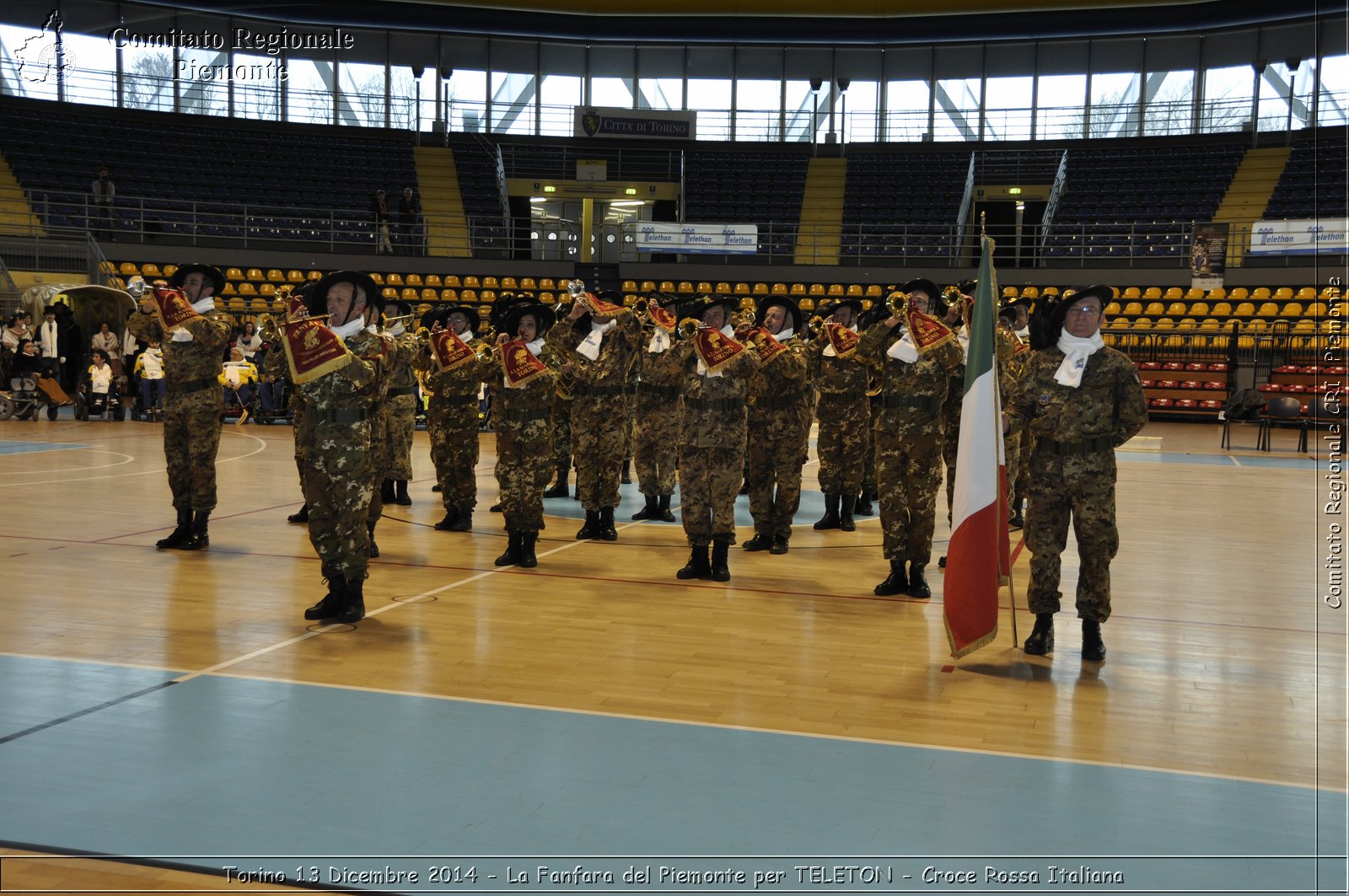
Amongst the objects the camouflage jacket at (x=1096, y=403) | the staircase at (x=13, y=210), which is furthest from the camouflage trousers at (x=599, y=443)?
the staircase at (x=13, y=210)

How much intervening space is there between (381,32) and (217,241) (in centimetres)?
1124

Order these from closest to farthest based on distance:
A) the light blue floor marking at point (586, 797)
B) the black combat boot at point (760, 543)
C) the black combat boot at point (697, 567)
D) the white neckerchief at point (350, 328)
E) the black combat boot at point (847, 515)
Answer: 1. the light blue floor marking at point (586, 797)
2. the white neckerchief at point (350, 328)
3. the black combat boot at point (697, 567)
4. the black combat boot at point (760, 543)
5. the black combat boot at point (847, 515)

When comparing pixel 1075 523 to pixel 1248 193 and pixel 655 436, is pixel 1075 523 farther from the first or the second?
pixel 1248 193

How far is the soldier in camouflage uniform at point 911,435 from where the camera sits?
283 inches

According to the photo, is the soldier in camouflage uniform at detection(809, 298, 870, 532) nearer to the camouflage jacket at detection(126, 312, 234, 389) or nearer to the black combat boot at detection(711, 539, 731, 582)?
the black combat boot at detection(711, 539, 731, 582)

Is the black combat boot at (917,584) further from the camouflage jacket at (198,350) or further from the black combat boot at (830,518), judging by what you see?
the camouflage jacket at (198,350)

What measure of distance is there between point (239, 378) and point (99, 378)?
2385 millimetres

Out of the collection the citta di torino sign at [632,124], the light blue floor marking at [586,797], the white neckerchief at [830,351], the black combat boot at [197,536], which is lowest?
the light blue floor marking at [586,797]

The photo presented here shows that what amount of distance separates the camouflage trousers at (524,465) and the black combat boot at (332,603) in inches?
64.6

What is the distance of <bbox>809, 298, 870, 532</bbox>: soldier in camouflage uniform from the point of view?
10.3m

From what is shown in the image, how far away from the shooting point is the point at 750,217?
3247 centimetres

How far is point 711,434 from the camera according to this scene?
25.5ft

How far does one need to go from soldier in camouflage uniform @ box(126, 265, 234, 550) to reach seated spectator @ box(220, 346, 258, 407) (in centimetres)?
1356

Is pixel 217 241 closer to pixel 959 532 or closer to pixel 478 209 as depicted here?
pixel 478 209
